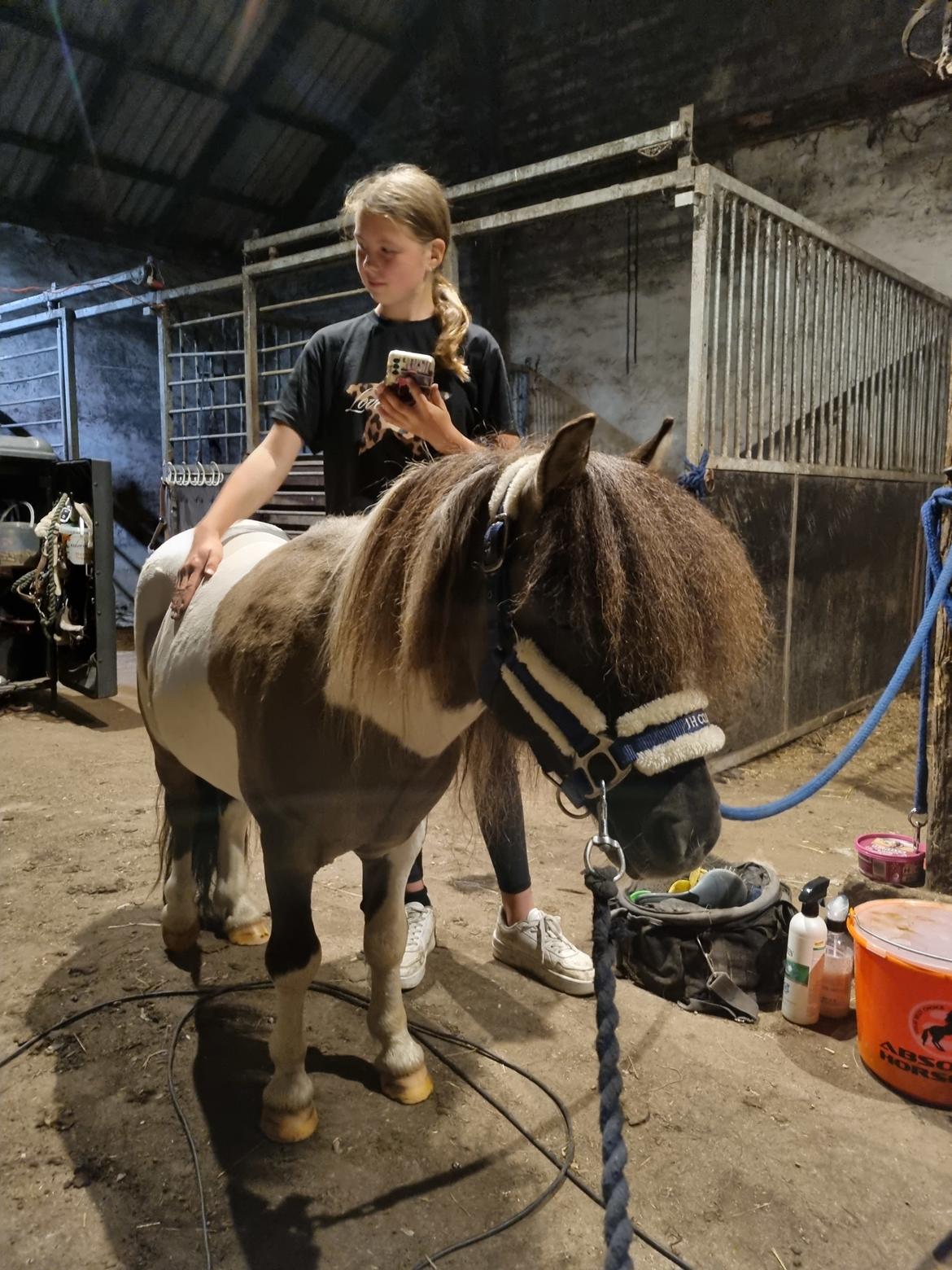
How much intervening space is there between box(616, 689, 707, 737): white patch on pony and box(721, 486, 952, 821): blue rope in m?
0.66

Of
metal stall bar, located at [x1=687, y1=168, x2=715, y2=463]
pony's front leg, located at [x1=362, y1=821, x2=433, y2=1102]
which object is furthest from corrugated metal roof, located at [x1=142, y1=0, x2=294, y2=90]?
pony's front leg, located at [x1=362, y1=821, x2=433, y2=1102]

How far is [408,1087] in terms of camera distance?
162 centimetres

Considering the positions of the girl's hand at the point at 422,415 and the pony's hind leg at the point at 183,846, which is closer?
the girl's hand at the point at 422,415

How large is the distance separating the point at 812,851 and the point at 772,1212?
190 cm

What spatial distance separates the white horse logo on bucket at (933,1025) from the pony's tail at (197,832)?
171 centimetres

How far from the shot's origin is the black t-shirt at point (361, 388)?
1646 millimetres

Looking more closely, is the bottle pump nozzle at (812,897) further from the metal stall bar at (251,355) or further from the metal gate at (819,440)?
the metal stall bar at (251,355)

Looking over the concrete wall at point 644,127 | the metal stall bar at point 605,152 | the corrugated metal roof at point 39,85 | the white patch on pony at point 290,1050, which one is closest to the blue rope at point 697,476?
the metal stall bar at point 605,152

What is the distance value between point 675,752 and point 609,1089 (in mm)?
381

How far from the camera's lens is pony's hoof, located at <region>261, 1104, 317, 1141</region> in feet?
4.91

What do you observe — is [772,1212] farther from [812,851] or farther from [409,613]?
[812,851]

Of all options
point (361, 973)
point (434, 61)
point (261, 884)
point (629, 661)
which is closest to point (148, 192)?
point (434, 61)

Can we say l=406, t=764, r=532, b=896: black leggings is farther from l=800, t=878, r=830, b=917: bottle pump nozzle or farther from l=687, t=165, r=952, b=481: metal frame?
l=687, t=165, r=952, b=481: metal frame

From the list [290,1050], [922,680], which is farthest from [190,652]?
[922,680]
